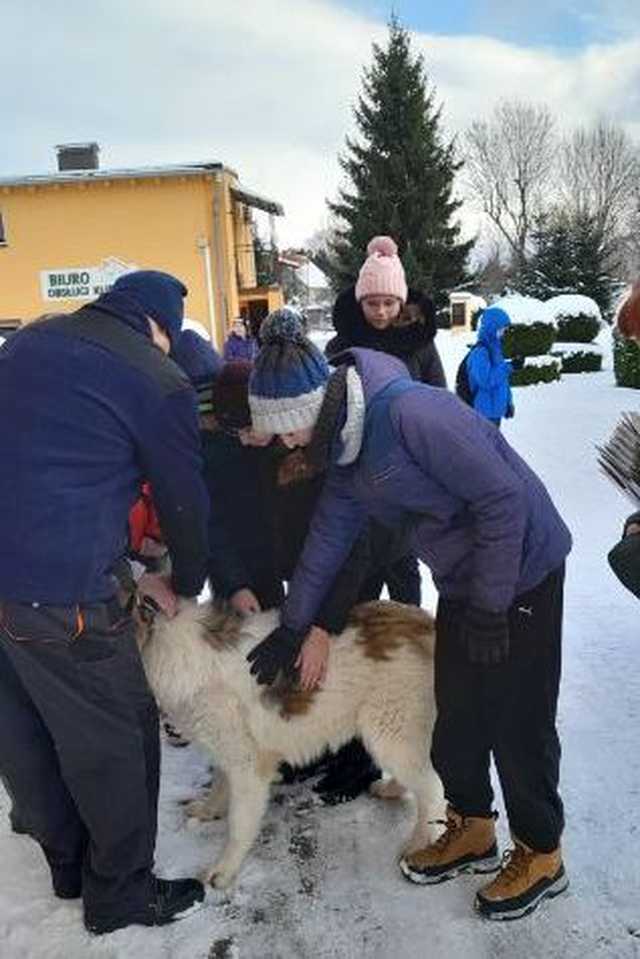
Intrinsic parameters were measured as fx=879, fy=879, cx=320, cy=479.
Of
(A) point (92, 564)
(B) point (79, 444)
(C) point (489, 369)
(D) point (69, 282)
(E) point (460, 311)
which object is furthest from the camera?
(E) point (460, 311)

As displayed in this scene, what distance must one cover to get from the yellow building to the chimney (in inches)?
1.2

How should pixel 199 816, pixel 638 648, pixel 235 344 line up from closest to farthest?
pixel 199 816
pixel 638 648
pixel 235 344

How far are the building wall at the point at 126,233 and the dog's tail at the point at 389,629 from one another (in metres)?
23.9

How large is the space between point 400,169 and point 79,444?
30.4m

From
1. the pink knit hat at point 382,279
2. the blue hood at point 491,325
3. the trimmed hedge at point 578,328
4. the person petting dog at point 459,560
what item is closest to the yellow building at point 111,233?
the trimmed hedge at point 578,328

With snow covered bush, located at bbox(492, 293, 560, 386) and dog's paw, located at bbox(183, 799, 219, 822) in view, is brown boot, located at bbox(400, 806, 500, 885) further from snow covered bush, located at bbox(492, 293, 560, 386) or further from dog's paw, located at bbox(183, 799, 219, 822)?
snow covered bush, located at bbox(492, 293, 560, 386)

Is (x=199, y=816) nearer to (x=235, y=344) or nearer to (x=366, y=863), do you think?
(x=366, y=863)

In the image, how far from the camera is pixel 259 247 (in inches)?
1264

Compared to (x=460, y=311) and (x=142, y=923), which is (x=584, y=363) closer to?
(x=460, y=311)

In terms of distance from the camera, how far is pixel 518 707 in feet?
9.35

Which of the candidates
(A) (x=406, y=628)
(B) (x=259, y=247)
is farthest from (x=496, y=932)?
(B) (x=259, y=247)

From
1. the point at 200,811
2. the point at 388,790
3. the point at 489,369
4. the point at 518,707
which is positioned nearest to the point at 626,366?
the point at 489,369

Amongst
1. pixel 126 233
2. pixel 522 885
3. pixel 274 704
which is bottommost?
pixel 522 885

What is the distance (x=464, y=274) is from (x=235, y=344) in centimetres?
1988
